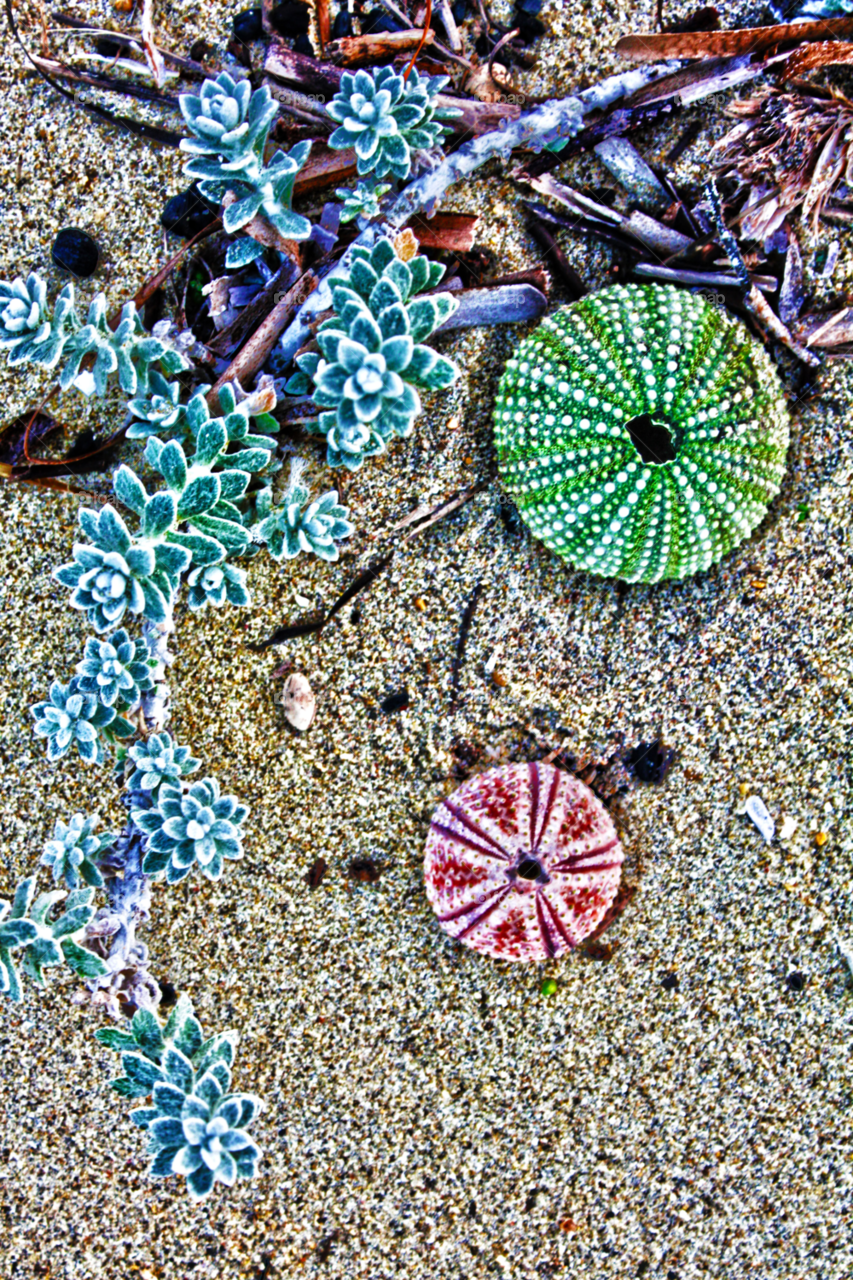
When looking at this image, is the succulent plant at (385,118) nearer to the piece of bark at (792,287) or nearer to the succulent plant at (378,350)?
the succulent plant at (378,350)

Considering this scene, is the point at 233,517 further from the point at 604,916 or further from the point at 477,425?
the point at 604,916

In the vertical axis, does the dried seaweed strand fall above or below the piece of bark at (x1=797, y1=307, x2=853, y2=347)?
below

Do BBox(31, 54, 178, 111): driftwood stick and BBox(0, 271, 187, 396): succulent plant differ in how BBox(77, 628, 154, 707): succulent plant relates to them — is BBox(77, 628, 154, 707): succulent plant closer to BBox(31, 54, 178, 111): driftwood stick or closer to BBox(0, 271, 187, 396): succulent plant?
BBox(0, 271, 187, 396): succulent plant

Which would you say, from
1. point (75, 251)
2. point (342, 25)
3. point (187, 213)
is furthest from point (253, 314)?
point (342, 25)

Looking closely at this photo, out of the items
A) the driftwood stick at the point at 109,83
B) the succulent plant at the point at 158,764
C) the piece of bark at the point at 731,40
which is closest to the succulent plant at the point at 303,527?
the succulent plant at the point at 158,764

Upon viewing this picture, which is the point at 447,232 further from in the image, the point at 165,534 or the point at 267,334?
the point at 165,534

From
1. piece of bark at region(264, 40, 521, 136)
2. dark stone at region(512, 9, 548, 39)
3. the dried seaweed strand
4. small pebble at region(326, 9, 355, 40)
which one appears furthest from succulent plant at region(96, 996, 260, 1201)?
dark stone at region(512, 9, 548, 39)

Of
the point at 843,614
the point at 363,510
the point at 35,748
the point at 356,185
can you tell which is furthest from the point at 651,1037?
the point at 356,185
